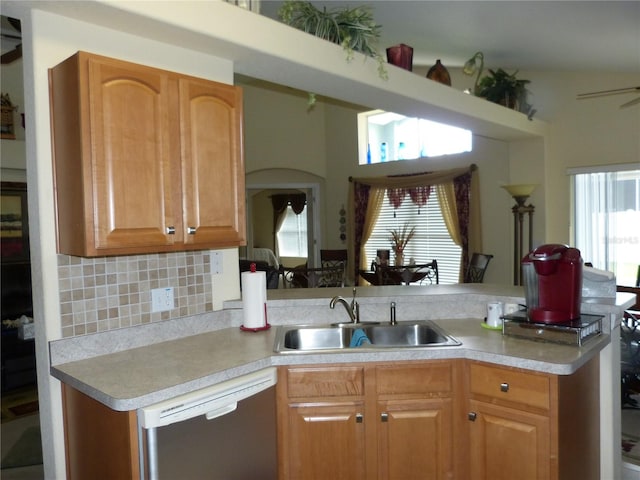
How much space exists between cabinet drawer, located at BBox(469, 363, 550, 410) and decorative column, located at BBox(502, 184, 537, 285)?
3.80 m

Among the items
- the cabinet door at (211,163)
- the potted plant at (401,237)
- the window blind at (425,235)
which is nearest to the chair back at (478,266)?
the window blind at (425,235)

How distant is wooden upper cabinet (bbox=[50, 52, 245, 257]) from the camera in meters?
1.76

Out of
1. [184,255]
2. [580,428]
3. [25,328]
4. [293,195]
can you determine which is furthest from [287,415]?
[293,195]

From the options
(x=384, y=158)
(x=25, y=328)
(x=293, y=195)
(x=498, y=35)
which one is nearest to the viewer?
(x=498, y=35)

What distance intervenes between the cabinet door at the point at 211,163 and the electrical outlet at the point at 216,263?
0.29 m

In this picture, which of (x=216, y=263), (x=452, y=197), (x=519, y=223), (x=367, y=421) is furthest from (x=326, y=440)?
(x=452, y=197)

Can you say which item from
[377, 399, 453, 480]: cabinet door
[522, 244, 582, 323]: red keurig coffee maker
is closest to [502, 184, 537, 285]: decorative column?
[522, 244, 582, 323]: red keurig coffee maker

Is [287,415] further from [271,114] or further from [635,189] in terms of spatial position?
[271,114]

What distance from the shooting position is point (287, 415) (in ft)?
6.81

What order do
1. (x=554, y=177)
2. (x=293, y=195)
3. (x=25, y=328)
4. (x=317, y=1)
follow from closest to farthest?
(x=317, y=1)
(x=25, y=328)
(x=554, y=177)
(x=293, y=195)

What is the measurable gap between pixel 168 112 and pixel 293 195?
6832 millimetres

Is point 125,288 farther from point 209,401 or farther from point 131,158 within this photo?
point 209,401

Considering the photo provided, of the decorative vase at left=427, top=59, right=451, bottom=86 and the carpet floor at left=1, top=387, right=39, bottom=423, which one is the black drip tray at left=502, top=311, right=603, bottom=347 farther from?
the carpet floor at left=1, top=387, right=39, bottom=423

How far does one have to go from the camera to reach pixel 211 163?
2.13m
